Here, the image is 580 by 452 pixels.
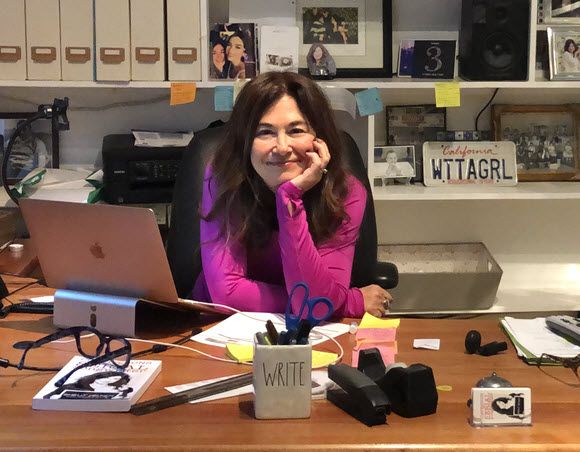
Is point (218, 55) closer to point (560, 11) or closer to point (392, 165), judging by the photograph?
point (392, 165)

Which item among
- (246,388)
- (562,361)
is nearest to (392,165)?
(562,361)

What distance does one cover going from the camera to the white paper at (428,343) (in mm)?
1614

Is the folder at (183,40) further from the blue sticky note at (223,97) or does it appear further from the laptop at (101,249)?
the laptop at (101,249)

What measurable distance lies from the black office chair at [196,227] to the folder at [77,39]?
720 mm

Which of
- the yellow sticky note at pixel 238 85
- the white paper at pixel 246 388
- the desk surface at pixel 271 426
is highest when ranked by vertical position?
the yellow sticky note at pixel 238 85

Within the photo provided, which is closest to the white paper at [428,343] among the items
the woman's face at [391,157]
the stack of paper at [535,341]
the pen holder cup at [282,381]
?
the stack of paper at [535,341]

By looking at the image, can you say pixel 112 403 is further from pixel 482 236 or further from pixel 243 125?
pixel 482 236

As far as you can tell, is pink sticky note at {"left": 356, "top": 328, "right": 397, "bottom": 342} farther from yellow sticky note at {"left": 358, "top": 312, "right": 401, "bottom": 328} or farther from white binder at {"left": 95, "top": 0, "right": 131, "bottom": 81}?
white binder at {"left": 95, "top": 0, "right": 131, "bottom": 81}

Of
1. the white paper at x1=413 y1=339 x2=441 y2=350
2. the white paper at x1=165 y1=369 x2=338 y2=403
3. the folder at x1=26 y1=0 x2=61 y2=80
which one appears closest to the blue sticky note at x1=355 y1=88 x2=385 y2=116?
the folder at x1=26 y1=0 x2=61 y2=80

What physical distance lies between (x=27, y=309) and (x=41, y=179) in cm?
113

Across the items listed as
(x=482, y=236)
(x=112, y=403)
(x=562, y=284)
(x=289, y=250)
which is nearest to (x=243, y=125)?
(x=289, y=250)

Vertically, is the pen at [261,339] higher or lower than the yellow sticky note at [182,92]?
lower

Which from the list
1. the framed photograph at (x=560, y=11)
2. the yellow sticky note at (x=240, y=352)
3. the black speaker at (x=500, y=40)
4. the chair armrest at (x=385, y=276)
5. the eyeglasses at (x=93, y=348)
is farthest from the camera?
the framed photograph at (x=560, y=11)

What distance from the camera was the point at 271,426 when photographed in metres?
1.26
